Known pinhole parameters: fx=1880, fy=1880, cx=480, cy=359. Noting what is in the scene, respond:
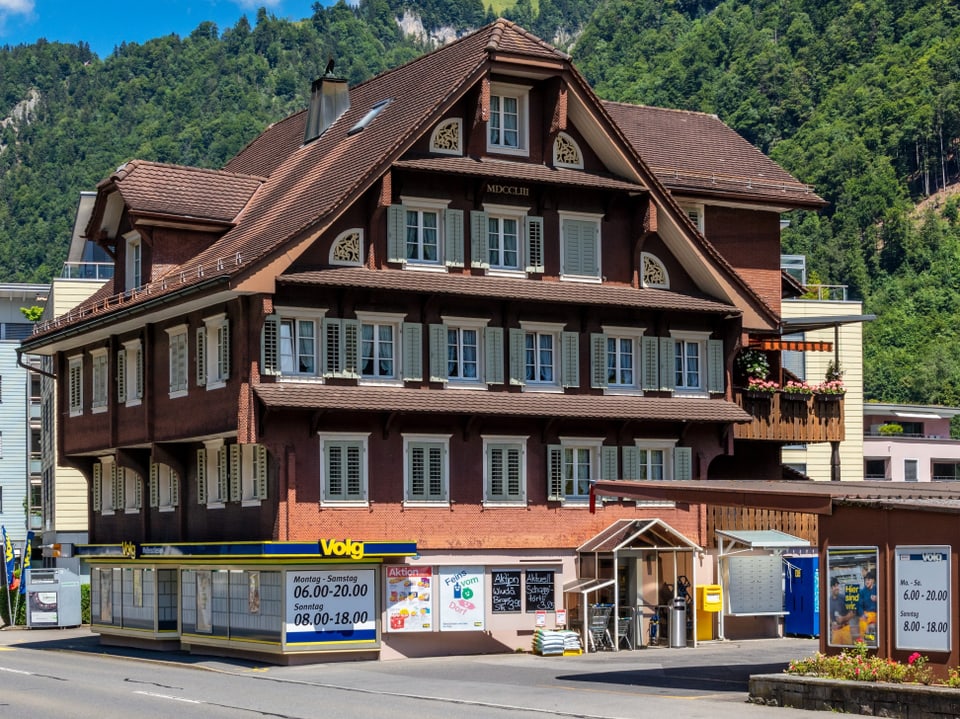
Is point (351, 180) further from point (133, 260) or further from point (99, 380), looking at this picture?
point (99, 380)

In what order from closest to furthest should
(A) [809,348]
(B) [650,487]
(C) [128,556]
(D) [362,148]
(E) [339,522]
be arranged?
1. (B) [650,487]
2. (E) [339,522]
3. (D) [362,148]
4. (C) [128,556]
5. (A) [809,348]

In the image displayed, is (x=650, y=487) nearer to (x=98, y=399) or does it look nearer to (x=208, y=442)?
(x=208, y=442)

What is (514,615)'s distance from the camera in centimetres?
5094

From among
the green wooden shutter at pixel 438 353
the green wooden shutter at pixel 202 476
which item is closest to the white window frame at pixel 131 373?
the green wooden shutter at pixel 202 476

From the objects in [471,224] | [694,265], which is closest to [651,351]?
[694,265]

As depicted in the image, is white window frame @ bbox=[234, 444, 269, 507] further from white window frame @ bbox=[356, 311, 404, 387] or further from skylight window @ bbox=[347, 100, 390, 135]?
skylight window @ bbox=[347, 100, 390, 135]

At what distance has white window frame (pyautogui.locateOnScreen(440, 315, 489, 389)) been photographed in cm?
5097

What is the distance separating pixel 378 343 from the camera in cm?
5000

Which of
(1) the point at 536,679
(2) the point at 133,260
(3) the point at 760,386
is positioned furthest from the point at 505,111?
(1) the point at 536,679

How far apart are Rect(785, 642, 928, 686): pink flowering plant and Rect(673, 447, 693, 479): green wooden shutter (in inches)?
772

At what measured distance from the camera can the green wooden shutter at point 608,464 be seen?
175 ft

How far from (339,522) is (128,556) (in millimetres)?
9964

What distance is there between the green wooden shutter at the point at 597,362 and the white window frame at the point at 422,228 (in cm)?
520

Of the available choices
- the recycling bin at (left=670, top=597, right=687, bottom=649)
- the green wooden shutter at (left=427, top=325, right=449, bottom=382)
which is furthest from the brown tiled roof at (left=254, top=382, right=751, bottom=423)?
the recycling bin at (left=670, top=597, right=687, bottom=649)
